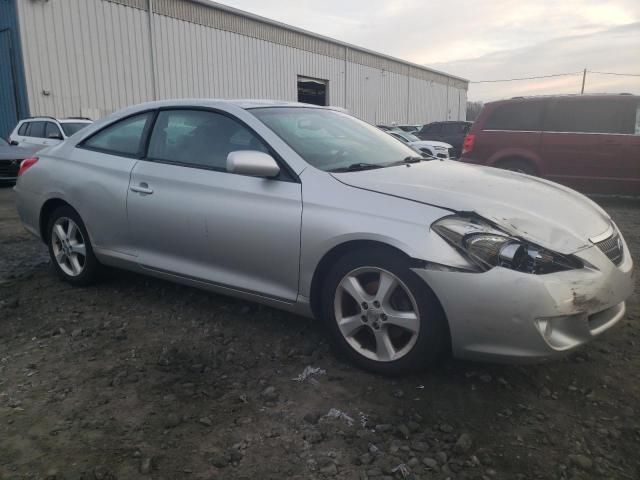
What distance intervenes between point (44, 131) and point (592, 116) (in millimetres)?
11514

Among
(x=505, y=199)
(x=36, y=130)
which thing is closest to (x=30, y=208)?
(x=505, y=199)

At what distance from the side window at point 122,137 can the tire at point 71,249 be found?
1.85ft

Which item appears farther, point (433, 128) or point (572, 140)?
point (433, 128)

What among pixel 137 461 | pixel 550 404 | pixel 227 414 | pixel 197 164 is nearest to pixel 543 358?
pixel 550 404

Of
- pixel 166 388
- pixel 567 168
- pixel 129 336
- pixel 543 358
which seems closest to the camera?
pixel 543 358

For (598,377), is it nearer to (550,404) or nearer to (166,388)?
(550,404)

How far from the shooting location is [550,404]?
97.9 inches

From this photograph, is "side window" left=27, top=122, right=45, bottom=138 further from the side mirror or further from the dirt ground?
the side mirror

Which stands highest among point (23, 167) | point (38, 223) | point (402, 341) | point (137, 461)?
point (23, 167)

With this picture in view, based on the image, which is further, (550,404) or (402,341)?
(402,341)

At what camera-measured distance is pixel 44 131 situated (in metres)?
12.1

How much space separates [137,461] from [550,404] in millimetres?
1898

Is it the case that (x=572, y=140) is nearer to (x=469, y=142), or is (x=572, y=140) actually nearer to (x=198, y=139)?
(x=469, y=142)

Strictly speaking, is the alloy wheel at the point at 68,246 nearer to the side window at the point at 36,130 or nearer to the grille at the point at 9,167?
the grille at the point at 9,167
